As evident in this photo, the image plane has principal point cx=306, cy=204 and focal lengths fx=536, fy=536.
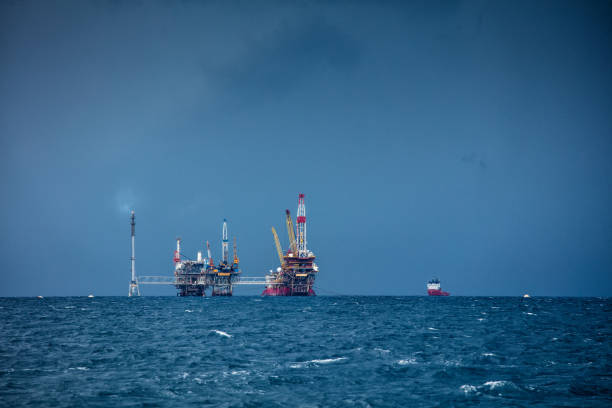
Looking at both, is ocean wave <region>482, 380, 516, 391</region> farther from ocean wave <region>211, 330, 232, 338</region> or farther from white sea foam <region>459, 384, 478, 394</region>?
ocean wave <region>211, 330, 232, 338</region>

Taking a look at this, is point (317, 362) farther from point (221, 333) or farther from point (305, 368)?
point (221, 333)

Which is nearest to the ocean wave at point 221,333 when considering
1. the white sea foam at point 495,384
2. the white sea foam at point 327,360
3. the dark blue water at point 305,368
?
the dark blue water at point 305,368

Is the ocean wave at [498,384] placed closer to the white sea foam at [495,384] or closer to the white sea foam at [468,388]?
the white sea foam at [495,384]

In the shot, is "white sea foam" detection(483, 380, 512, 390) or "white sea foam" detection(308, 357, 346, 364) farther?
"white sea foam" detection(308, 357, 346, 364)

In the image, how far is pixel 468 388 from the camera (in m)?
33.6

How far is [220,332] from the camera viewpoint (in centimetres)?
6694

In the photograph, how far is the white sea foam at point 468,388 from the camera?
32781mm

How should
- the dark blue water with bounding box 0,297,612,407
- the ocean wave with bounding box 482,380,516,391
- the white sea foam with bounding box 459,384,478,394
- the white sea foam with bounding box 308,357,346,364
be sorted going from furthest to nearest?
the white sea foam with bounding box 308,357,346,364
the ocean wave with bounding box 482,380,516,391
the white sea foam with bounding box 459,384,478,394
the dark blue water with bounding box 0,297,612,407

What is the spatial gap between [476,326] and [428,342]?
2384 centimetres

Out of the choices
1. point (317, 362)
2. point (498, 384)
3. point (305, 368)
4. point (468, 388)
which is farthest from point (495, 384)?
point (317, 362)

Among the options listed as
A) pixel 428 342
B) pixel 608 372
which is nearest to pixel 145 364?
pixel 428 342

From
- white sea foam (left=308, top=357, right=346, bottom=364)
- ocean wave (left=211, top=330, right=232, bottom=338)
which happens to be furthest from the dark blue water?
ocean wave (left=211, top=330, right=232, bottom=338)

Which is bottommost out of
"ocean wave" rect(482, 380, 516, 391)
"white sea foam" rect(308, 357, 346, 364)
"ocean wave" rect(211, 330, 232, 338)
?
"ocean wave" rect(211, 330, 232, 338)

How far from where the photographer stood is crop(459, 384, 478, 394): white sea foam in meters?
32.8
